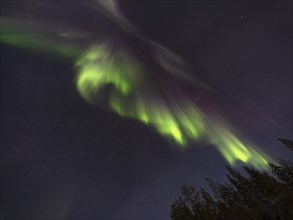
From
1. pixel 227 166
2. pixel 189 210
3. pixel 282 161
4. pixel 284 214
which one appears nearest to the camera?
pixel 284 214

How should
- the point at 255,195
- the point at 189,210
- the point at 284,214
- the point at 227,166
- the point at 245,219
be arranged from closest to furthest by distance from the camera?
the point at 284,214
the point at 245,219
the point at 255,195
the point at 189,210
the point at 227,166

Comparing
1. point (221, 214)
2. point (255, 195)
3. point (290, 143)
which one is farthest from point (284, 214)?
point (290, 143)

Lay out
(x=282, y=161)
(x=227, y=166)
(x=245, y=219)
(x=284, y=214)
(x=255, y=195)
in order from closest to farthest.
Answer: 1. (x=284, y=214)
2. (x=245, y=219)
3. (x=255, y=195)
4. (x=282, y=161)
5. (x=227, y=166)

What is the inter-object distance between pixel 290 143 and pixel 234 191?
50.1ft

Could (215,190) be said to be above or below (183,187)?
below

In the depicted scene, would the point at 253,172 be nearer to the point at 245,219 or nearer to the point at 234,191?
the point at 234,191

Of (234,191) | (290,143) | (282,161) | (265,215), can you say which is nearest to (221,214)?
(234,191)

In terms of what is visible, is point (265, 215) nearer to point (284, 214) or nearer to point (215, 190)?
point (284, 214)

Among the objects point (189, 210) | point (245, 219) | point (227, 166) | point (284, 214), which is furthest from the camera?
point (227, 166)

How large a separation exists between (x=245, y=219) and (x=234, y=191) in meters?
12.0

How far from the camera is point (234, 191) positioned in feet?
160

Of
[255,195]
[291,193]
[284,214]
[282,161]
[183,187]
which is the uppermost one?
[183,187]

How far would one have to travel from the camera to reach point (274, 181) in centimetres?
Result: 4556

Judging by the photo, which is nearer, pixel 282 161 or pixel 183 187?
pixel 282 161
